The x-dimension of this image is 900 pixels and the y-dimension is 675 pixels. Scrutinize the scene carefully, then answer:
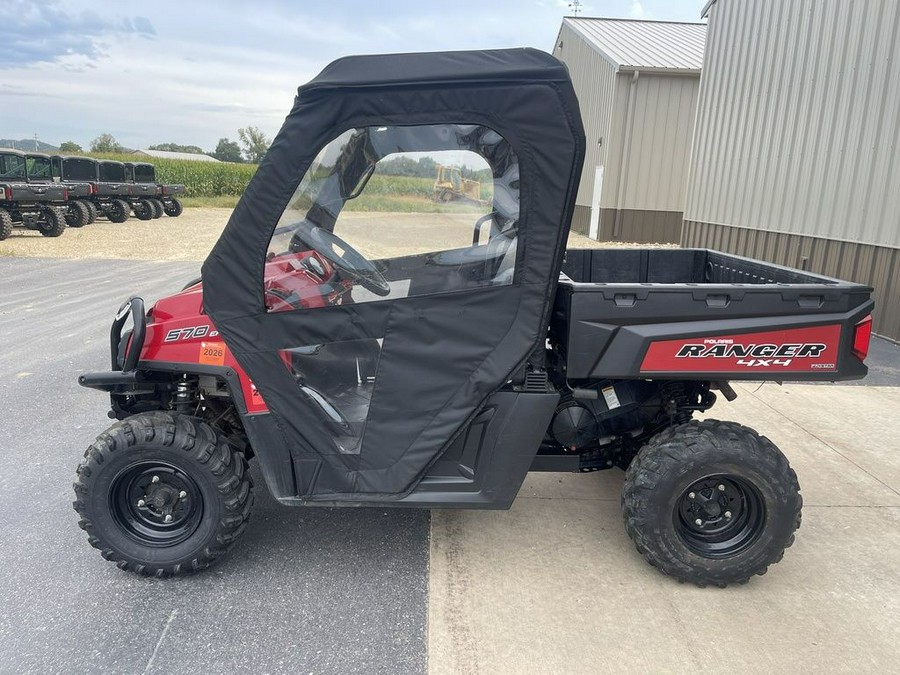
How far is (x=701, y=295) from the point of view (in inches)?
109

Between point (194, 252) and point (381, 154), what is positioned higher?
point (381, 154)

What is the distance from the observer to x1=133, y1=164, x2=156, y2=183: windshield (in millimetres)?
25469

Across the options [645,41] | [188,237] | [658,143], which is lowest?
[188,237]

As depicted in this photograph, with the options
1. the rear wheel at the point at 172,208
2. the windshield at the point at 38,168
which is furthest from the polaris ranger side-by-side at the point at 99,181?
the rear wheel at the point at 172,208

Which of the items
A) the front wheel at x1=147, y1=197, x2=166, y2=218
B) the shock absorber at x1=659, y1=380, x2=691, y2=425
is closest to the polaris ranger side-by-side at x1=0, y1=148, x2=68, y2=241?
the front wheel at x1=147, y1=197, x2=166, y2=218

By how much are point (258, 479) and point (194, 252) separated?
14.2 m

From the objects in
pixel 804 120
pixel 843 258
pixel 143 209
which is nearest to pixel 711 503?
pixel 843 258

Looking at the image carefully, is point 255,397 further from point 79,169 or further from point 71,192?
point 79,169

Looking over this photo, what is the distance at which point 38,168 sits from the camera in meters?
19.0

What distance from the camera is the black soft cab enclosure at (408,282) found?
2506 mm

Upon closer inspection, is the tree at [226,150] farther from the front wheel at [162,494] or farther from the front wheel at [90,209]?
the front wheel at [162,494]

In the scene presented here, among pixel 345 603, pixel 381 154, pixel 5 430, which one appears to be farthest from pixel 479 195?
pixel 5 430

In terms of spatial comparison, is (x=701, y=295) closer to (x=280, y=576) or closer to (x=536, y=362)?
(x=536, y=362)

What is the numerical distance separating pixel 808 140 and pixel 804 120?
34cm
